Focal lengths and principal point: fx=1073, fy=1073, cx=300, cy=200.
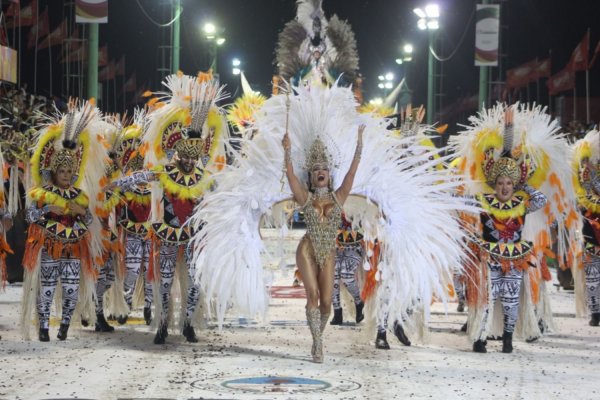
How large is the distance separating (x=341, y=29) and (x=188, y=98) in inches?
368

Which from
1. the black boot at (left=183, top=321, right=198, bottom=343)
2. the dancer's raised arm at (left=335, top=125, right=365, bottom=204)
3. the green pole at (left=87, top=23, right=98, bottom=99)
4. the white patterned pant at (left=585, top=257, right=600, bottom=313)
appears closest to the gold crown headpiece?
the dancer's raised arm at (left=335, top=125, right=365, bottom=204)

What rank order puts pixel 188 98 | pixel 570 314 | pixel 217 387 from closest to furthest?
pixel 217 387 < pixel 188 98 < pixel 570 314

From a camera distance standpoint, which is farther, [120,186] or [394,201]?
[120,186]

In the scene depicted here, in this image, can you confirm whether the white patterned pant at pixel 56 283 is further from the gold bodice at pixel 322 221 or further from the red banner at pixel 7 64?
the red banner at pixel 7 64

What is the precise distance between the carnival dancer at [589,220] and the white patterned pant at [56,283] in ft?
20.0

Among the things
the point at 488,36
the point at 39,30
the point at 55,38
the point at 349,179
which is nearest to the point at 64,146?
the point at 349,179

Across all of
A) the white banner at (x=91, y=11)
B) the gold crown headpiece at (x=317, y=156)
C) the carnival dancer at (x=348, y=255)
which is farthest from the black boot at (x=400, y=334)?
the white banner at (x=91, y=11)

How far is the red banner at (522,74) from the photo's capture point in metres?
32.3

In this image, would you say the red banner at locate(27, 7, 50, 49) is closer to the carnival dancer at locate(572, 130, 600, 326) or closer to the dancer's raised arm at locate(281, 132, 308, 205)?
the carnival dancer at locate(572, 130, 600, 326)

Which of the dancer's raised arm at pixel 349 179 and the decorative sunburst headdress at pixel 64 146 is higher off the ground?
the decorative sunburst headdress at pixel 64 146

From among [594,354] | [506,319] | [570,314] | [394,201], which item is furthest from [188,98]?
[570,314]

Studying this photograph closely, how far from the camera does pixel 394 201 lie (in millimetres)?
9766

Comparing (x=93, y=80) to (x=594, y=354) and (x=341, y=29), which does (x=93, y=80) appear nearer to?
(x=341, y=29)

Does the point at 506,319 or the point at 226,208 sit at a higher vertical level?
the point at 226,208
